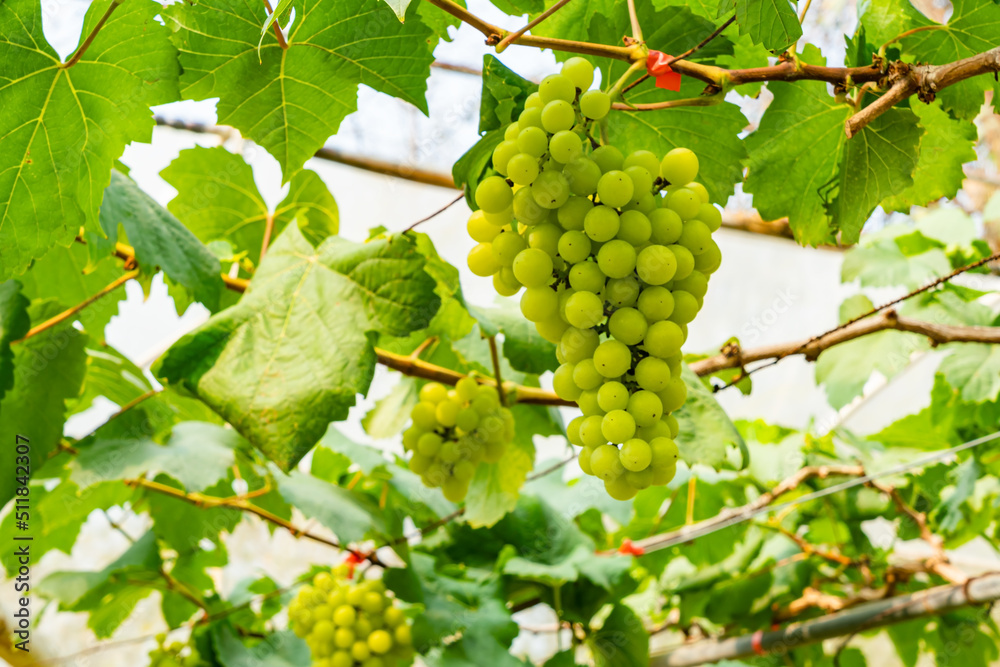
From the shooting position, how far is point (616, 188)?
54cm

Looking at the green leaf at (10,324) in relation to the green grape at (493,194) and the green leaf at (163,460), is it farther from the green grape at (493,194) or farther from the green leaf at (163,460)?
the green grape at (493,194)

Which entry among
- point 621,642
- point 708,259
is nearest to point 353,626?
point 621,642

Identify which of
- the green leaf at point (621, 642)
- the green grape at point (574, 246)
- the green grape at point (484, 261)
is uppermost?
the green grape at point (484, 261)

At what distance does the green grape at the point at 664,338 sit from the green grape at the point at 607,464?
3.0 inches

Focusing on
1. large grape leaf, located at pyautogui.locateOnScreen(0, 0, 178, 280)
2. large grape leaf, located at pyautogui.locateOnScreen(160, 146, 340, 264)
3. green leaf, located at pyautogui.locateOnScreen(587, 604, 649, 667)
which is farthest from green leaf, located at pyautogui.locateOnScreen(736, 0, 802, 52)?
green leaf, located at pyautogui.locateOnScreen(587, 604, 649, 667)

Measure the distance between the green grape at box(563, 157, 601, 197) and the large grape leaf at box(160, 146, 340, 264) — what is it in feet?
2.41

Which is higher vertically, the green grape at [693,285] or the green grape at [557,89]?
the green grape at [557,89]

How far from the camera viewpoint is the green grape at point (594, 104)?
557mm

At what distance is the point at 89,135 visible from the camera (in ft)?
2.39

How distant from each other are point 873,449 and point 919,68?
5.20ft

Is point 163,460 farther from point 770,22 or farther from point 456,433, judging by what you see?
point 770,22

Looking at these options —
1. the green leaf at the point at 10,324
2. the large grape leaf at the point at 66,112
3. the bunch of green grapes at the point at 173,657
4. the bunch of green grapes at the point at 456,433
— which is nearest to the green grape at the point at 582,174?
the large grape leaf at the point at 66,112

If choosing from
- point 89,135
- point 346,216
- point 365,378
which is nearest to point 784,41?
point 365,378

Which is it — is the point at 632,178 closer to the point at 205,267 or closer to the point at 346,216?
the point at 205,267
